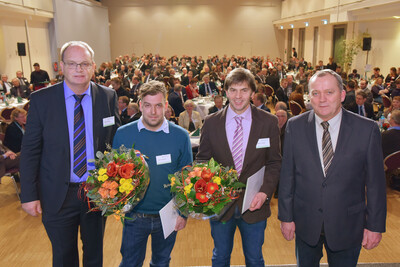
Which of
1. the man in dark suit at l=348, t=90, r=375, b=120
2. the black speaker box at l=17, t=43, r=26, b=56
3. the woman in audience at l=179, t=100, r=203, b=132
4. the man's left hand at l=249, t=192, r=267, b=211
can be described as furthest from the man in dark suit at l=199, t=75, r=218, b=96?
the man's left hand at l=249, t=192, r=267, b=211

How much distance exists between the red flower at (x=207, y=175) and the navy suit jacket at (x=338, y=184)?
21.0 inches

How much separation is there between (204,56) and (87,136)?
84.1 ft

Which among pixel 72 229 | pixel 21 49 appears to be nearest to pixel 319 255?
pixel 72 229

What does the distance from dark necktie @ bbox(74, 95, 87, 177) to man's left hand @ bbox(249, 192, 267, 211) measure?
113cm

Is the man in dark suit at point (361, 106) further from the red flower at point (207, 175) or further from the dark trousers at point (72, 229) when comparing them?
the dark trousers at point (72, 229)

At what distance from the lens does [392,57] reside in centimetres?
1445

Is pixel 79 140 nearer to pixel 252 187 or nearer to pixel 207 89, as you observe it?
pixel 252 187

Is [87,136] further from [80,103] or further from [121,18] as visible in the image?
[121,18]

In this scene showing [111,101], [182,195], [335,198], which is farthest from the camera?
[111,101]

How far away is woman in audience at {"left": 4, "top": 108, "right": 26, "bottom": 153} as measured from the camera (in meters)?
5.43

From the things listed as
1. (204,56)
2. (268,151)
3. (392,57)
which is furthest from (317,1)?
(268,151)

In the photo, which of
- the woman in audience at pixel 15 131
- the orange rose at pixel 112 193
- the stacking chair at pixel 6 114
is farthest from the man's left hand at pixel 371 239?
the stacking chair at pixel 6 114

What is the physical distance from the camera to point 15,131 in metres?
5.50

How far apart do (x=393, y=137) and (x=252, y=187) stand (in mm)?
3744
